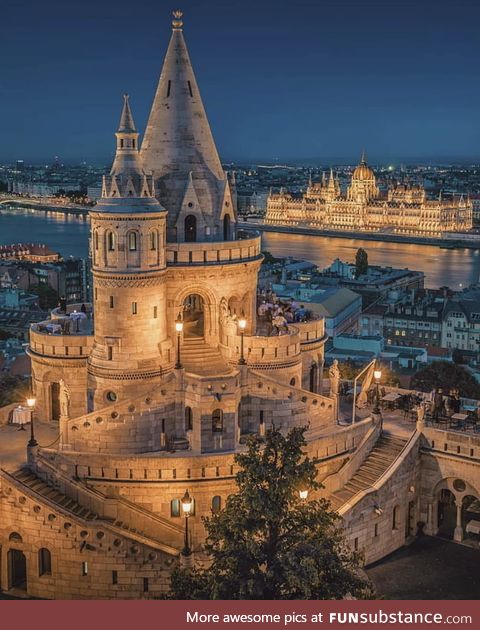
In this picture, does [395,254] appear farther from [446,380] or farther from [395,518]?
[395,518]

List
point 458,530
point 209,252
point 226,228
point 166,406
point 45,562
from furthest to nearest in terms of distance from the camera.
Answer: point 226,228
point 209,252
point 458,530
point 166,406
point 45,562

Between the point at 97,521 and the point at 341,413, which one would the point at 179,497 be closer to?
the point at 97,521

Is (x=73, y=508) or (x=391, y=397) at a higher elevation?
(x=391, y=397)

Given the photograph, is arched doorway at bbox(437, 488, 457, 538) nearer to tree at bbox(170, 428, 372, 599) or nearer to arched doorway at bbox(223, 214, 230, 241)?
tree at bbox(170, 428, 372, 599)

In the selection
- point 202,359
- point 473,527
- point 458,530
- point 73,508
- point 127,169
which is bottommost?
point 458,530

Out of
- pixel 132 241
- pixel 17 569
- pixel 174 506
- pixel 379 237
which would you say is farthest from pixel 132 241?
pixel 379 237

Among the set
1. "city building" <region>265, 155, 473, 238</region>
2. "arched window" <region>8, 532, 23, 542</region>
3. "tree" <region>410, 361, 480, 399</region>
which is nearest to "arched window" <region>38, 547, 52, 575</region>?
"arched window" <region>8, 532, 23, 542</region>
